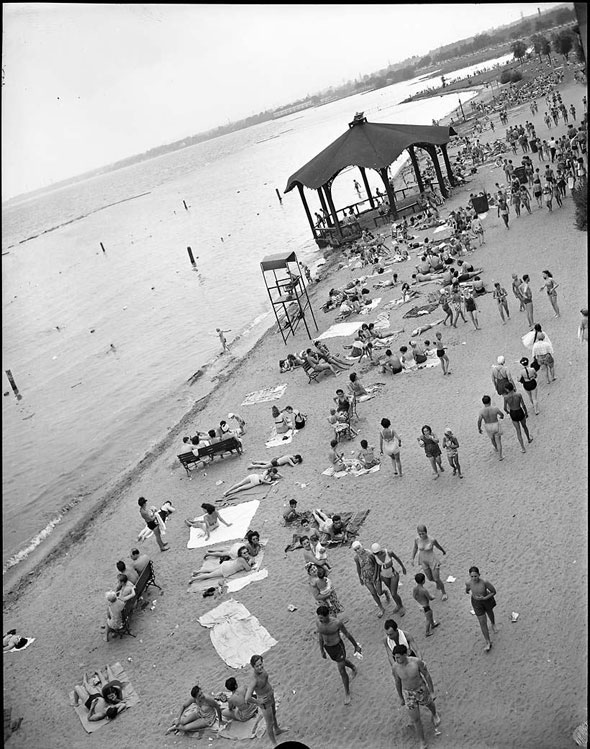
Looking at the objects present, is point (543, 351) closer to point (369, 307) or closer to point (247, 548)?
point (247, 548)

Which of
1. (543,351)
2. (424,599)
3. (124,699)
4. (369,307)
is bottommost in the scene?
(124,699)

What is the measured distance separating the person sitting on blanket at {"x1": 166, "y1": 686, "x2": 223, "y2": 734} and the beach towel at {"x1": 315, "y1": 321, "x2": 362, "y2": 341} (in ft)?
51.2

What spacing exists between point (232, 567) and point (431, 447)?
14.8 ft

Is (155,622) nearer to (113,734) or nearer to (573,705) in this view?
(113,734)

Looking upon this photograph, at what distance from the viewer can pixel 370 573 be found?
378 inches

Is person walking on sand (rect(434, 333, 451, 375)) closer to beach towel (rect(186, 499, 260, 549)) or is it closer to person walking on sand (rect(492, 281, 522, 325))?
person walking on sand (rect(492, 281, 522, 325))

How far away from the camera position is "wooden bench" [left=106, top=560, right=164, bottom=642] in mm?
11867

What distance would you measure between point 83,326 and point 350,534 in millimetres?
38570

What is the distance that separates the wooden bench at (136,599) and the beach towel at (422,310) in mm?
12784

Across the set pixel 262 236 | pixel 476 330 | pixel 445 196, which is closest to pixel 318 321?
pixel 476 330

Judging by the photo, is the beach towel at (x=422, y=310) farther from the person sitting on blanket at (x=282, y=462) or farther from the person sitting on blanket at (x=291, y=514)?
the person sitting on blanket at (x=291, y=514)

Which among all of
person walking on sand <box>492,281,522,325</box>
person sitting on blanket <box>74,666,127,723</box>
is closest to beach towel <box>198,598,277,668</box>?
person sitting on blanket <box>74,666,127,723</box>

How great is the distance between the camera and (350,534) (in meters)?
12.1

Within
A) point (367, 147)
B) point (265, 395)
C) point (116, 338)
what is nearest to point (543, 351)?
point (265, 395)
